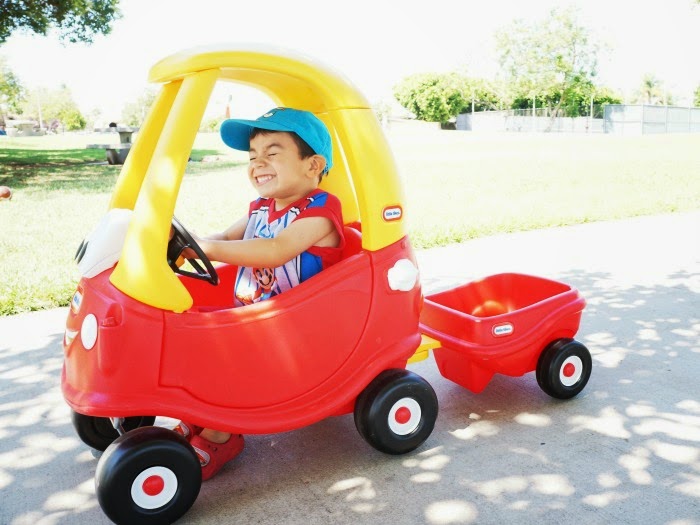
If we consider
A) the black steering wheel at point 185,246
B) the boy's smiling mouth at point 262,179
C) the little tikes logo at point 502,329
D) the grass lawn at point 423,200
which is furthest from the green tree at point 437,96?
the black steering wheel at point 185,246

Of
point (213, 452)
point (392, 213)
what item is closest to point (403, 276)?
point (392, 213)

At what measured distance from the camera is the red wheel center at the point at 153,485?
1.92 meters

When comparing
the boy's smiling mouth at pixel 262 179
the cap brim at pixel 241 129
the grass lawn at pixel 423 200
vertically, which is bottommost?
the grass lawn at pixel 423 200

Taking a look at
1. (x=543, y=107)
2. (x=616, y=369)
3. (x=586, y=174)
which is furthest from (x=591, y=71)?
(x=616, y=369)

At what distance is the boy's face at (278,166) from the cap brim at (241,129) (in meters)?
0.05

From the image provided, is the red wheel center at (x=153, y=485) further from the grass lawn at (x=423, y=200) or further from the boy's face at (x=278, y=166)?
the grass lawn at (x=423, y=200)

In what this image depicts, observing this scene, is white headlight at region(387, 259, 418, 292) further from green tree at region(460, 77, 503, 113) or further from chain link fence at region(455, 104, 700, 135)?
green tree at region(460, 77, 503, 113)

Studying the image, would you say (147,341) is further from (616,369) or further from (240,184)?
(240,184)

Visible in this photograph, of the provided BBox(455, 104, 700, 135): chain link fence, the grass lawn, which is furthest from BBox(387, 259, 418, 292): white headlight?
BBox(455, 104, 700, 135): chain link fence

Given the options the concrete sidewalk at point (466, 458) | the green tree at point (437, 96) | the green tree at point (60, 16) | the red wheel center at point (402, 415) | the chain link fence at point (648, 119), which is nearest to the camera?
the concrete sidewalk at point (466, 458)

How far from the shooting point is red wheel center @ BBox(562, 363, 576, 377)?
2.76 m

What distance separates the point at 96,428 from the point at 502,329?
153cm

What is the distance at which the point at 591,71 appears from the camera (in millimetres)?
47562

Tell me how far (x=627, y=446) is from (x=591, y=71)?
49.9 m
